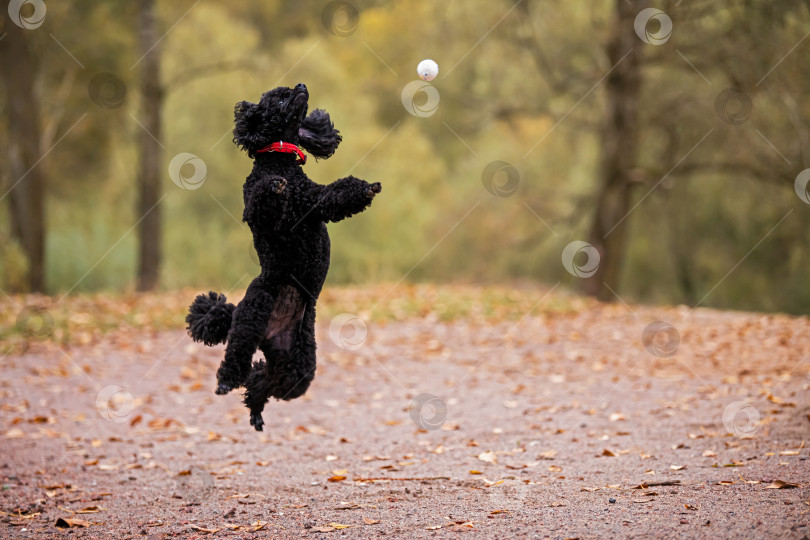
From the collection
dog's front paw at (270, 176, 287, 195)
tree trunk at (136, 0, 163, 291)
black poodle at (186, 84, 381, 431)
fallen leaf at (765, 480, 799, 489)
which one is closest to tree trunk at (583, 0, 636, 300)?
tree trunk at (136, 0, 163, 291)

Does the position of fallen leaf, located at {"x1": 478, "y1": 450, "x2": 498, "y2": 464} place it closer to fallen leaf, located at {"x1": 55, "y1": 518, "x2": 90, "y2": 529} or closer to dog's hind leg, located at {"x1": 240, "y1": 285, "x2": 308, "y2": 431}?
dog's hind leg, located at {"x1": 240, "y1": 285, "x2": 308, "y2": 431}

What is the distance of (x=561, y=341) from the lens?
39.1 ft

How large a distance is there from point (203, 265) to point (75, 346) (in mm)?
11454

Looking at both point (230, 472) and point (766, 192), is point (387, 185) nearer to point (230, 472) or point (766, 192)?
point (766, 192)

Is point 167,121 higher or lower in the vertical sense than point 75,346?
higher

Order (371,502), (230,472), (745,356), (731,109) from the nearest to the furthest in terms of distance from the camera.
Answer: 1. (371,502)
2. (230,472)
3. (745,356)
4. (731,109)

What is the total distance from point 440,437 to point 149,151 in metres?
10.8

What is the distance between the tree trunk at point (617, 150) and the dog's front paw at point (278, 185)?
478 inches

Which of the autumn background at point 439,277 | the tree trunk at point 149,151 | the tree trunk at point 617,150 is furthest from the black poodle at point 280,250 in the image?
the tree trunk at point 617,150

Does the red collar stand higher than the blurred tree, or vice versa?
the blurred tree

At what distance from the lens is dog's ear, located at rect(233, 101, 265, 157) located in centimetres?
471

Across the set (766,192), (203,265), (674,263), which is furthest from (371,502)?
(203,265)

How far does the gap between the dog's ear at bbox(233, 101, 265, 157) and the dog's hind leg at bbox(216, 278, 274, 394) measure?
89 cm

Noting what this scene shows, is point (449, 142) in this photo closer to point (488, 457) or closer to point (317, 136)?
point (488, 457)
